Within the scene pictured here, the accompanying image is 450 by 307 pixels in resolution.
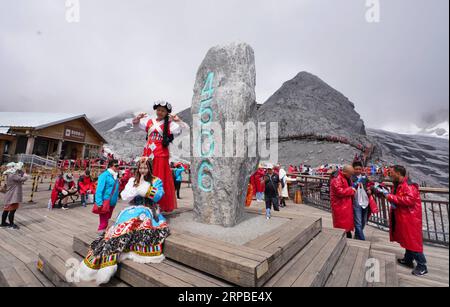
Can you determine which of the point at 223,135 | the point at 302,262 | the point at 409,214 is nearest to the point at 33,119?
the point at 223,135

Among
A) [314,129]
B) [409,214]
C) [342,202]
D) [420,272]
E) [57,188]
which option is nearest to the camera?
[420,272]

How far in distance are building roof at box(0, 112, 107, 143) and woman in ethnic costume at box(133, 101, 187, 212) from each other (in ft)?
61.1

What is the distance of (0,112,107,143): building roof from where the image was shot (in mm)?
16719

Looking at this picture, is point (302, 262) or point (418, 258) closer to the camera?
point (302, 262)

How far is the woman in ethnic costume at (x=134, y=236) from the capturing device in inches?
84.5

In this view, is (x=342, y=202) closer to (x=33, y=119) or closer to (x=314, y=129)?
(x=33, y=119)

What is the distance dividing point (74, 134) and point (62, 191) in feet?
54.1

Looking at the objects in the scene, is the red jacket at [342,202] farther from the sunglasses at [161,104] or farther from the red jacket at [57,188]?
the red jacket at [57,188]

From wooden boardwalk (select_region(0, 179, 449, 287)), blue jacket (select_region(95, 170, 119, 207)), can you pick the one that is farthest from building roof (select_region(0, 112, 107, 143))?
blue jacket (select_region(95, 170, 119, 207))

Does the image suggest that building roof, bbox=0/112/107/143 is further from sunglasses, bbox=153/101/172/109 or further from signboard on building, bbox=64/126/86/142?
sunglasses, bbox=153/101/172/109

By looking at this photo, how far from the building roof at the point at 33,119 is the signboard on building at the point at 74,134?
0.99 m

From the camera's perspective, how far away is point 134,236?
246 cm

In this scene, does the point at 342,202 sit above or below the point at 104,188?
below
